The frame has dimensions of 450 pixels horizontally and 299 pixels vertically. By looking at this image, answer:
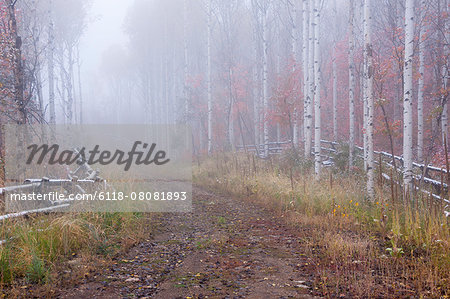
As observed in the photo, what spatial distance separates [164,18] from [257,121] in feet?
52.7

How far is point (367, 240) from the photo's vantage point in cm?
573

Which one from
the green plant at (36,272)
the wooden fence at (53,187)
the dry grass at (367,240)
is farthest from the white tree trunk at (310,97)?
the green plant at (36,272)

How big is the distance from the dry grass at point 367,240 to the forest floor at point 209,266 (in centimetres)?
39

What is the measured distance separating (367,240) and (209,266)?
9.51 ft

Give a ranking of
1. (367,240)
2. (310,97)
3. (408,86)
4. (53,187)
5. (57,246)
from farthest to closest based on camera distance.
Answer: (310,97), (408,86), (53,187), (367,240), (57,246)

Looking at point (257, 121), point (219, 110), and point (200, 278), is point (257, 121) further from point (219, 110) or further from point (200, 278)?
point (200, 278)

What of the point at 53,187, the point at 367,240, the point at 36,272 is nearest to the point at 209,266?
the point at 36,272

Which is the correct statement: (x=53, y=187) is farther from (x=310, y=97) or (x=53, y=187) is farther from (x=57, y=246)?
(x=310, y=97)

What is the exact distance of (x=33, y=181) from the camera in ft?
22.5

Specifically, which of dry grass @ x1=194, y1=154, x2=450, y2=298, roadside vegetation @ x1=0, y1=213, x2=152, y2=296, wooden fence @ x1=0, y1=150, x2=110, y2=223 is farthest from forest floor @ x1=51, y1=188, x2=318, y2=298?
wooden fence @ x1=0, y1=150, x2=110, y2=223

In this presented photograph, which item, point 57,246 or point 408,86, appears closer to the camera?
point 57,246

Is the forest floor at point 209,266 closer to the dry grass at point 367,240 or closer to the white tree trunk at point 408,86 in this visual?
the dry grass at point 367,240

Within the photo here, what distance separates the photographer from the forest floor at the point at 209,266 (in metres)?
4.10

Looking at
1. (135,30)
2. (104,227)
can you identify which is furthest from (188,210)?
(135,30)
